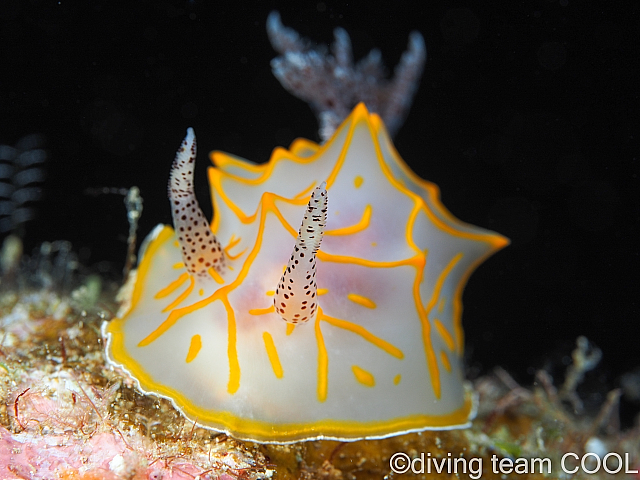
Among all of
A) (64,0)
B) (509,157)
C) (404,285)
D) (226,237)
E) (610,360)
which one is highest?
(64,0)

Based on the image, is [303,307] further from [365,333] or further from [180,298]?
[180,298]

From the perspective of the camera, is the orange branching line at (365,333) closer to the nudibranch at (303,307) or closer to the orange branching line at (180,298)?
the nudibranch at (303,307)

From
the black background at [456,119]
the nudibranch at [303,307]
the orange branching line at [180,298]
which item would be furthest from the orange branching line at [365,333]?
the black background at [456,119]

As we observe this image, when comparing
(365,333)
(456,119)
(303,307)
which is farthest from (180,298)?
(456,119)

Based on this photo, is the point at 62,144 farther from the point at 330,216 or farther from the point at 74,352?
the point at 330,216

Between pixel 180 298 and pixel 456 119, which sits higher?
pixel 456 119

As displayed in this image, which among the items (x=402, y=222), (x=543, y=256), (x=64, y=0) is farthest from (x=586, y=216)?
(x=64, y=0)
